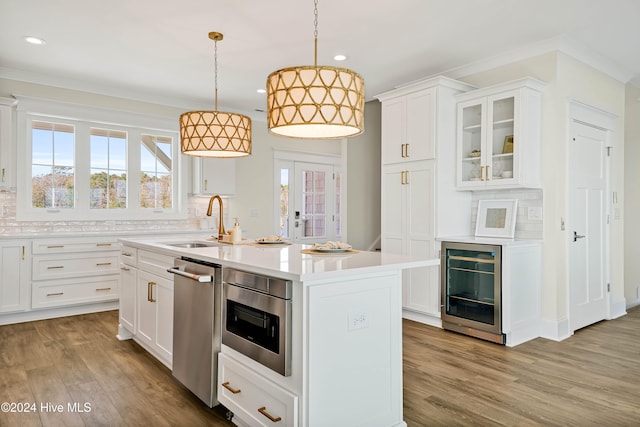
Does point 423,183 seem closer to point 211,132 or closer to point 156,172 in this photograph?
point 211,132

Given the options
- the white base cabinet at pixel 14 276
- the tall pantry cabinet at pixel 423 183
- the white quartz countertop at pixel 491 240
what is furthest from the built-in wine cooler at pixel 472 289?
the white base cabinet at pixel 14 276

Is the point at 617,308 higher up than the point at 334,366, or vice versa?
the point at 334,366

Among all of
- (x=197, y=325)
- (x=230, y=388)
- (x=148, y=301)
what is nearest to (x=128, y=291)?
(x=148, y=301)

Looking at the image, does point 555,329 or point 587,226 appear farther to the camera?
point 587,226

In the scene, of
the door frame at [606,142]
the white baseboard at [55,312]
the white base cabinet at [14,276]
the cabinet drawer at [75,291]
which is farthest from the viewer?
the cabinet drawer at [75,291]

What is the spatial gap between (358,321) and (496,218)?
2727 mm

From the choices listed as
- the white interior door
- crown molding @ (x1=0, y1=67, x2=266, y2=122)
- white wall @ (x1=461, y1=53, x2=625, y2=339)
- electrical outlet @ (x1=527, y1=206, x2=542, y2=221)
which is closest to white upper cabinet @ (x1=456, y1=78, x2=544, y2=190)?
white wall @ (x1=461, y1=53, x2=625, y2=339)

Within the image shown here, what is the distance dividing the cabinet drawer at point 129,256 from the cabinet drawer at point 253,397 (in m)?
1.52

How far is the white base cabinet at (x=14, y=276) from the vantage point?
4266 mm

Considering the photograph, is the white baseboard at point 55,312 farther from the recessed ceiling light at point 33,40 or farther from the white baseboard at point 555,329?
the white baseboard at point 555,329

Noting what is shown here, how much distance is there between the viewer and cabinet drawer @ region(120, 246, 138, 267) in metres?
3.43

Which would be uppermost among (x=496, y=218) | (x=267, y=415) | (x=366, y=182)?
(x=366, y=182)

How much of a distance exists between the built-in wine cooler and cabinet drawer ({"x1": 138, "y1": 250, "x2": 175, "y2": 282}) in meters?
2.53

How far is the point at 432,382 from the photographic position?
9.15ft
